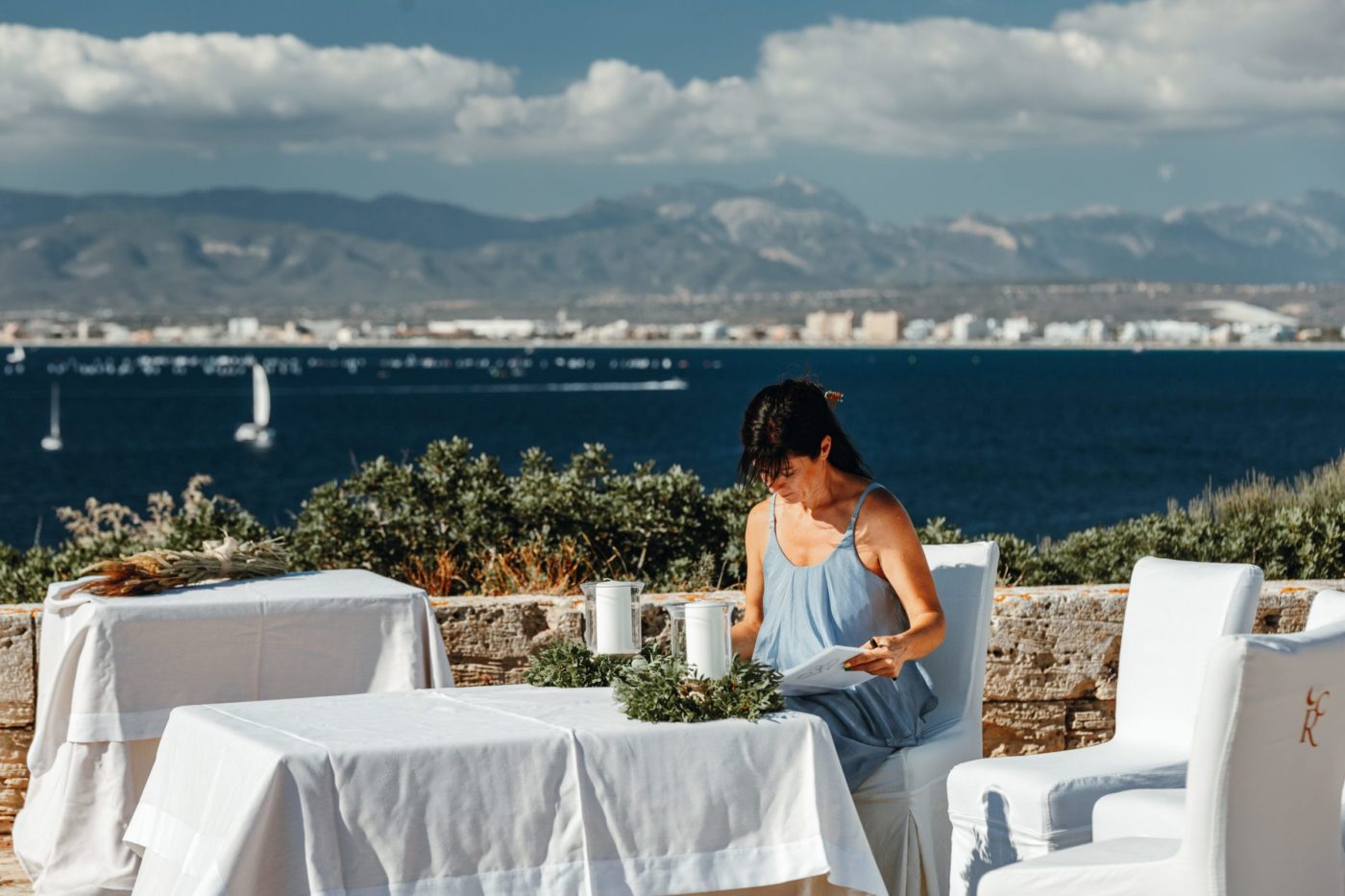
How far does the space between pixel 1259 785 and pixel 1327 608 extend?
2.52 ft

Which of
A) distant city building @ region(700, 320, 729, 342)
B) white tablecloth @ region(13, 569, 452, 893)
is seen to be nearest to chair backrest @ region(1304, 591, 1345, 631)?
white tablecloth @ region(13, 569, 452, 893)

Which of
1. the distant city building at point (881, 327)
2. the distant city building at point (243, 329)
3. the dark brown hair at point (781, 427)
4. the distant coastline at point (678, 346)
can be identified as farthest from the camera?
→ the distant city building at point (243, 329)

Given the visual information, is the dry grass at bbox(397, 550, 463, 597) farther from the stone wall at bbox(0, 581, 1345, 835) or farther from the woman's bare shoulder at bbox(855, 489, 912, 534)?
the woman's bare shoulder at bbox(855, 489, 912, 534)

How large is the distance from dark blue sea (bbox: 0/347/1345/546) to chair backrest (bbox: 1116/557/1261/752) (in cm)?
354

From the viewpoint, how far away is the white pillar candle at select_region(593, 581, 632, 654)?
3.44 metres

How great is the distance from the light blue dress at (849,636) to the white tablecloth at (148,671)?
1094 millimetres

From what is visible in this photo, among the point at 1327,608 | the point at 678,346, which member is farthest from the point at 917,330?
the point at 1327,608

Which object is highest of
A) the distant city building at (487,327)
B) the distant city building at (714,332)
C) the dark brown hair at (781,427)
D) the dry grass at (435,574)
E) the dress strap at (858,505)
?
the distant city building at (487,327)

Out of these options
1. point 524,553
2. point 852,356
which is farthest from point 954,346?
point 524,553

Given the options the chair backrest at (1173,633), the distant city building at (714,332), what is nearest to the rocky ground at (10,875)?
the chair backrest at (1173,633)

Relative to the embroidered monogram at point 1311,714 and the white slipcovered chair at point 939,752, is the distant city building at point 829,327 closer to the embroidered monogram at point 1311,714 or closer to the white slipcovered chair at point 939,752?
the white slipcovered chair at point 939,752

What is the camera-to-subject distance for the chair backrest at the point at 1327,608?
342cm

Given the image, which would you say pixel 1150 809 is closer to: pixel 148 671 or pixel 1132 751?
pixel 1132 751

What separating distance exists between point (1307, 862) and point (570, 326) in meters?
179
